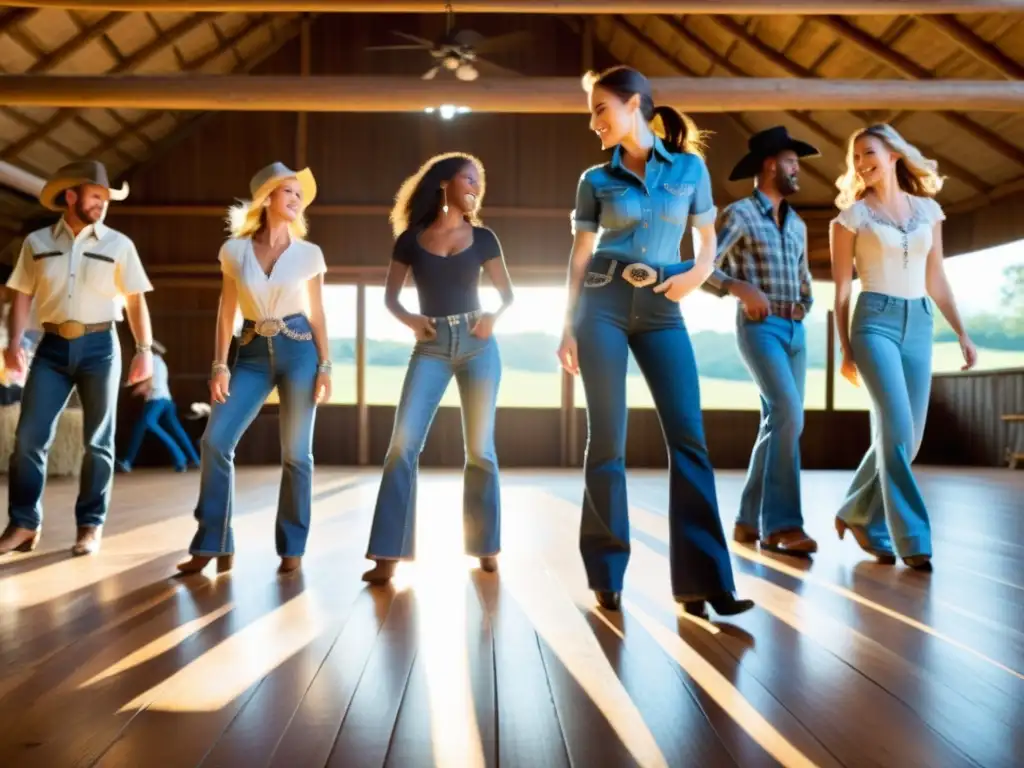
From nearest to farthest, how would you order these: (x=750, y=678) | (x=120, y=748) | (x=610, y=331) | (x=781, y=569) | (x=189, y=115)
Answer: (x=120, y=748) → (x=750, y=678) → (x=610, y=331) → (x=781, y=569) → (x=189, y=115)

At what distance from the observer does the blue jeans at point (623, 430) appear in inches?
101

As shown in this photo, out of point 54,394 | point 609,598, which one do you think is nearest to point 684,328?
point 609,598

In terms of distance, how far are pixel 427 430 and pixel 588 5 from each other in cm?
477

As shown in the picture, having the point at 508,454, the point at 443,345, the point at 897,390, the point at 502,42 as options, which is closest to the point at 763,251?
the point at 897,390

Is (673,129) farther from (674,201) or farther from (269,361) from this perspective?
(269,361)

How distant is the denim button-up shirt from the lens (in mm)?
2611

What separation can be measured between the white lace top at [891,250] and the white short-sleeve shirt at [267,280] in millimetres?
1796

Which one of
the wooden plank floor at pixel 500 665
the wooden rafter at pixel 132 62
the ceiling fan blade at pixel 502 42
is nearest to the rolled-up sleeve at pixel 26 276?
the wooden plank floor at pixel 500 665

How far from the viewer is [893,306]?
11.3ft

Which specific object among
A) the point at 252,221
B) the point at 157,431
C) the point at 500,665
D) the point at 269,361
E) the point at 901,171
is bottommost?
the point at 500,665

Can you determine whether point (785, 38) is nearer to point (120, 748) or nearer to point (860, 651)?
point (860, 651)

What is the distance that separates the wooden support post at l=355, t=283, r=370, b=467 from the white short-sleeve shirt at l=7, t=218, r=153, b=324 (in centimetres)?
843

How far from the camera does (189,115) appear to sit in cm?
1236

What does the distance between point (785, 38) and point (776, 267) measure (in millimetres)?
6607
